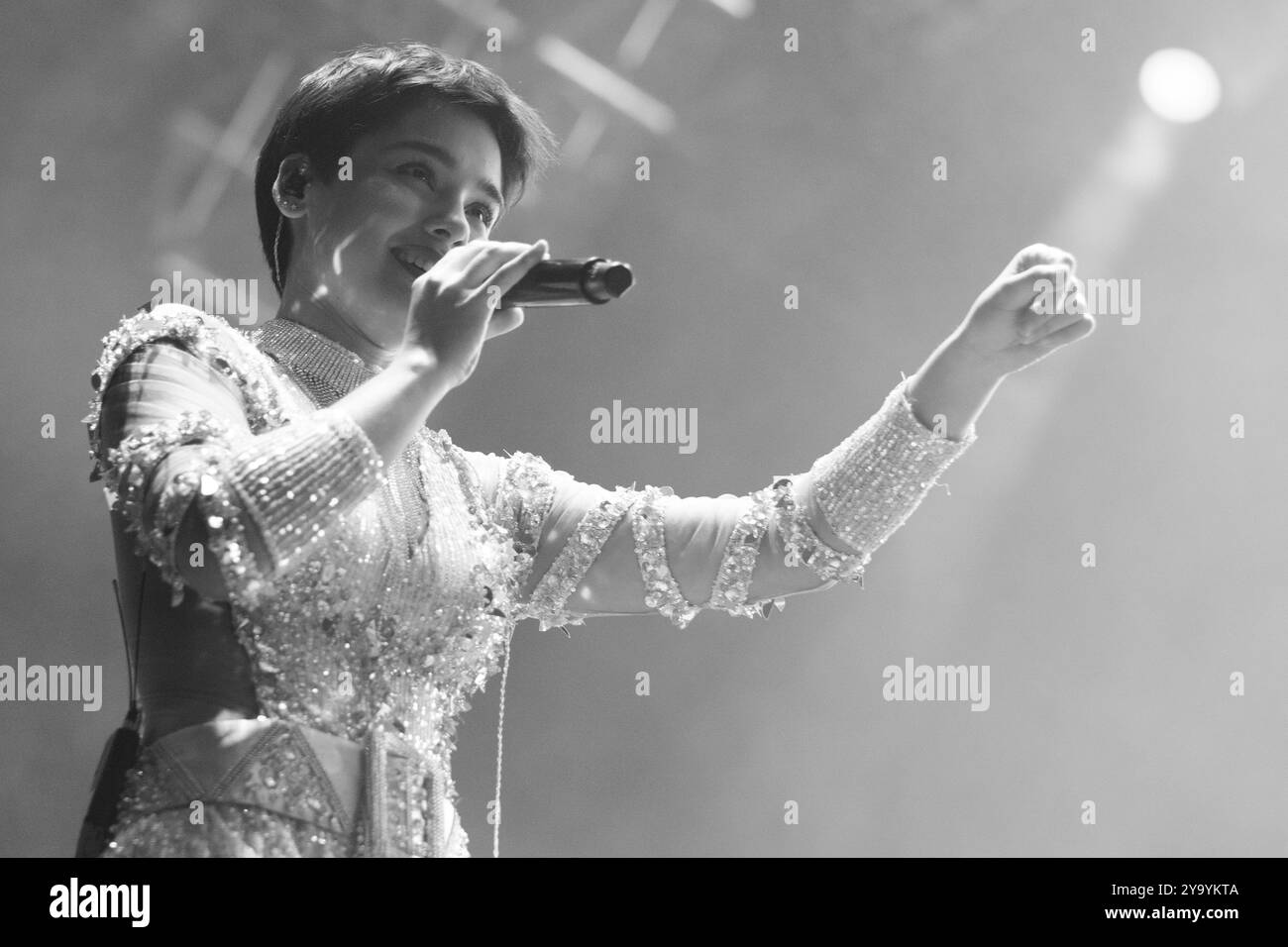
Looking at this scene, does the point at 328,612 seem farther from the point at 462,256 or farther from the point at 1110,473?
the point at 1110,473

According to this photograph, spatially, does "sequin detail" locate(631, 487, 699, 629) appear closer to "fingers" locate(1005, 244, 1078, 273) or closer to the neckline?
the neckline

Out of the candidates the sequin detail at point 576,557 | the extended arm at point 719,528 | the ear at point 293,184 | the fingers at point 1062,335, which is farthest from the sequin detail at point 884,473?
the ear at point 293,184

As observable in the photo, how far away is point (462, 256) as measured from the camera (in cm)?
114

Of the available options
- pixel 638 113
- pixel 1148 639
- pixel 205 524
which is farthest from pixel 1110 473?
pixel 205 524

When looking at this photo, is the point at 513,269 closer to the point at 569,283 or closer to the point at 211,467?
the point at 569,283

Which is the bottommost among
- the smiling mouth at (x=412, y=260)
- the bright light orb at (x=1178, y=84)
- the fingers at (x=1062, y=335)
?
the fingers at (x=1062, y=335)

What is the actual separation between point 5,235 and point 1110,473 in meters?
2.41

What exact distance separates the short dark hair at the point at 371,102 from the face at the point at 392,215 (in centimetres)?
2

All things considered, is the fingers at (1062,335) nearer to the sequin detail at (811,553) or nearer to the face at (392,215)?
the sequin detail at (811,553)

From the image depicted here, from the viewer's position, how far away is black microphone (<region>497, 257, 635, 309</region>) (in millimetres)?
1155

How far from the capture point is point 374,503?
1218mm

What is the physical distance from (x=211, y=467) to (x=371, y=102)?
1.73 ft

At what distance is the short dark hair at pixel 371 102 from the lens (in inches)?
55.2

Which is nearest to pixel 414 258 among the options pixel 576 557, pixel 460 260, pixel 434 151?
pixel 434 151
